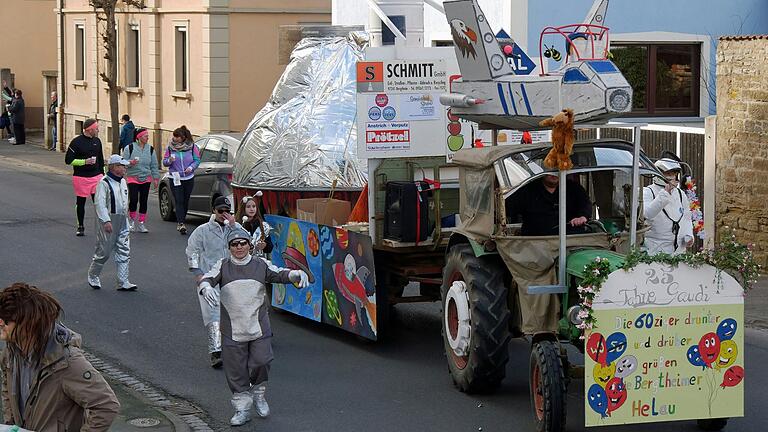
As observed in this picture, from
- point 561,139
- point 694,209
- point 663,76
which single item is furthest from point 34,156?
point 561,139

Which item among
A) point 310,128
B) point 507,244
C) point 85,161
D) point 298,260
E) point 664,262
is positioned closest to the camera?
point 664,262

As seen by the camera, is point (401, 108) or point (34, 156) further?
point (34, 156)

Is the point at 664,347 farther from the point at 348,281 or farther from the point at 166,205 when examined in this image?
the point at 166,205

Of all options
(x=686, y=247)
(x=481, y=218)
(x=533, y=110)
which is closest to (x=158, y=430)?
(x=481, y=218)

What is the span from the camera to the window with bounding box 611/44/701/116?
2295 centimetres

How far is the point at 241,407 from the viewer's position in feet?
33.2

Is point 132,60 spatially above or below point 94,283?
above

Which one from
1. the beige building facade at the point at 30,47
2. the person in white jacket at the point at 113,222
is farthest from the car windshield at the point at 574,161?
the beige building facade at the point at 30,47

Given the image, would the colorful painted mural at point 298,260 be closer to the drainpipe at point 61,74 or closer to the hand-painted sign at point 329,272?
the hand-painted sign at point 329,272

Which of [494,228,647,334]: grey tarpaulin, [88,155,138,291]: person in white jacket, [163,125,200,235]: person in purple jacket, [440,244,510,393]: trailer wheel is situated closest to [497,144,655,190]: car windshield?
[494,228,647,334]: grey tarpaulin

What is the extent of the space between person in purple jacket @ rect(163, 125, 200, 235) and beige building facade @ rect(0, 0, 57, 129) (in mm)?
26328

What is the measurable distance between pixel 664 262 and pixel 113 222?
875 cm

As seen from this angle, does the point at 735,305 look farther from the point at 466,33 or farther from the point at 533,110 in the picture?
the point at 466,33

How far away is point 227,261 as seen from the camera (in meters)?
10.3
